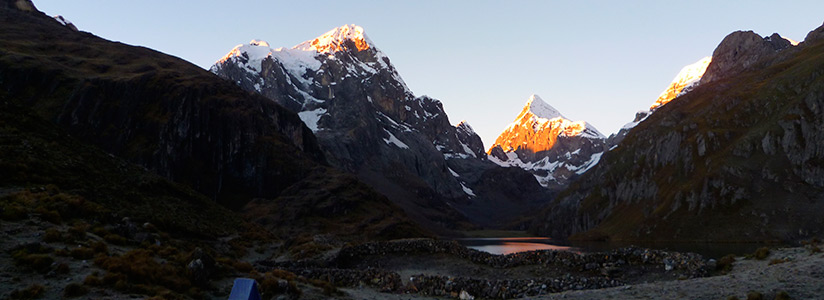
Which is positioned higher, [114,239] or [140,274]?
[114,239]

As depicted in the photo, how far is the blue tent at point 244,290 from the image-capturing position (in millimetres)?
11076

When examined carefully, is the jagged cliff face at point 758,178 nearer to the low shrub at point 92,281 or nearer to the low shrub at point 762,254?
the low shrub at point 762,254

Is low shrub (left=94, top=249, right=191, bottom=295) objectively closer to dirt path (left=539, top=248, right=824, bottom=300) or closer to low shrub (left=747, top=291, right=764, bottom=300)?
dirt path (left=539, top=248, right=824, bottom=300)

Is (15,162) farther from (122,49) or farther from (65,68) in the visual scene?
(122,49)

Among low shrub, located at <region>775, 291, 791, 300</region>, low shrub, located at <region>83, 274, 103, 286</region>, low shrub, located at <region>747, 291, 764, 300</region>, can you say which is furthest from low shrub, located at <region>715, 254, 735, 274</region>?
low shrub, located at <region>83, 274, 103, 286</region>

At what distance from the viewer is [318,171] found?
17838 centimetres

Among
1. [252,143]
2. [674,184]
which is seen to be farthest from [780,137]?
[252,143]

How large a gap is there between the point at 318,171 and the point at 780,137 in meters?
162

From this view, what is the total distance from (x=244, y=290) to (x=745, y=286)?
82.4 feet

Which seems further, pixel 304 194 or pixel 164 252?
pixel 304 194

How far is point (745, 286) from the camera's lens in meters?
25.0

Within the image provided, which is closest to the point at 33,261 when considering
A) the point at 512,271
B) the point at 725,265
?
the point at 512,271

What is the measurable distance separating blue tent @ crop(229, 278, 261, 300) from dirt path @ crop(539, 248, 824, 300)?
67.9 ft

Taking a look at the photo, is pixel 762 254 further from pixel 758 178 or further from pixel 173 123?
pixel 758 178
